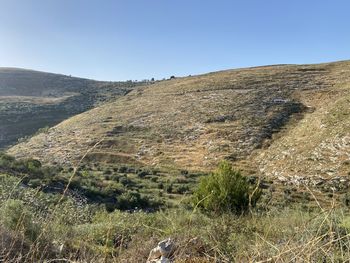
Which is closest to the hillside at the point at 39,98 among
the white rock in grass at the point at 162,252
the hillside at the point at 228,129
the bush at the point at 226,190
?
the hillside at the point at 228,129

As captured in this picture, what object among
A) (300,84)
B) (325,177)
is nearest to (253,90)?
(300,84)

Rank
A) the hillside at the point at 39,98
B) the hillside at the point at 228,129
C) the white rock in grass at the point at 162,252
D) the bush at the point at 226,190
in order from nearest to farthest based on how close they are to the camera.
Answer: the white rock in grass at the point at 162,252, the bush at the point at 226,190, the hillside at the point at 228,129, the hillside at the point at 39,98

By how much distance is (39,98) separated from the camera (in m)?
85.7

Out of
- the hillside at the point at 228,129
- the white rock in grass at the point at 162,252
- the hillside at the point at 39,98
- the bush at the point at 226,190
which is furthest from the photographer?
the hillside at the point at 39,98

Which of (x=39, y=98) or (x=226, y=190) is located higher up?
(x=226, y=190)

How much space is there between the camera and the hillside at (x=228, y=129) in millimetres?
35344

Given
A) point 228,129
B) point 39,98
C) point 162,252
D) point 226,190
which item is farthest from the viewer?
point 39,98

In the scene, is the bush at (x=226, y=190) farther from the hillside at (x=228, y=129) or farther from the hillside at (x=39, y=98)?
the hillside at (x=39, y=98)

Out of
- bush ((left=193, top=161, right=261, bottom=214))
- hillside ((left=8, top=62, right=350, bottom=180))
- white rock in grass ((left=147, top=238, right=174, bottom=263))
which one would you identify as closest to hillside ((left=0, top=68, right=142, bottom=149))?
hillside ((left=8, top=62, right=350, bottom=180))

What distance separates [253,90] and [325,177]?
26666mm

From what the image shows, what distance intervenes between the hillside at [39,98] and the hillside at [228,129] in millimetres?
9623

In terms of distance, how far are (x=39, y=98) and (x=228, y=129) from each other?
52.8 meters

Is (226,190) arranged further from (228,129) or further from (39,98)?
(39,98)

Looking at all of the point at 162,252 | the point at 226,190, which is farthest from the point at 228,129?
the point at 162,252
